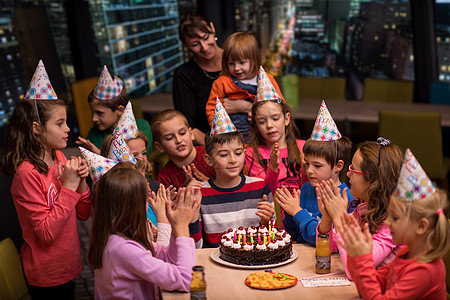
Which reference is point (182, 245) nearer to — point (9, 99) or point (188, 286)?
point (188, 286)

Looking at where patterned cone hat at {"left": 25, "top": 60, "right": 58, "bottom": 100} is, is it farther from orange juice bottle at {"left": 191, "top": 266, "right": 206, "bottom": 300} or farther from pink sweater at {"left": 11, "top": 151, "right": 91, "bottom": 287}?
orange juice bottle at {"left": 191, "top": 266, "right": 206, "bottom": 300}

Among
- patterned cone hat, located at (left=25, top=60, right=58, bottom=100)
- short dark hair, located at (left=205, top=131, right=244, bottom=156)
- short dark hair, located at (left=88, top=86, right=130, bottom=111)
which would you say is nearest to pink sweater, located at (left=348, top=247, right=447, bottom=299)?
short dark hair, located at (left=205, top=131, right=244, bottom=156)

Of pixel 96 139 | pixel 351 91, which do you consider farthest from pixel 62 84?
pixel 351 91

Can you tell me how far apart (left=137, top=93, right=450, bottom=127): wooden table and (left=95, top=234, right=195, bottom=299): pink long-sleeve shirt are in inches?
134

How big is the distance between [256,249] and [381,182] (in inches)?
23.3

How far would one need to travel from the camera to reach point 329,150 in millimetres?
2572

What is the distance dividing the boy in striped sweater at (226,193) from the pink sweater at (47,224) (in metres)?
0.66

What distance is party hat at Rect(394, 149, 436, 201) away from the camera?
168cm

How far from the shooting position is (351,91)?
6.71 metres

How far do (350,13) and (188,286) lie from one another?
535 cm

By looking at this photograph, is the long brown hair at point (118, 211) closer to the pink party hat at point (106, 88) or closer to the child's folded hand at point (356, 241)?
the child's folded hand at point (356, 241)

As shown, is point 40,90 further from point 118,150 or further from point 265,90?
point 265,90

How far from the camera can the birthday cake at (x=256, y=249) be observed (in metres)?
2.10

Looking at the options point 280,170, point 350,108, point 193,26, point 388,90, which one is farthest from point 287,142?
point 388,90
